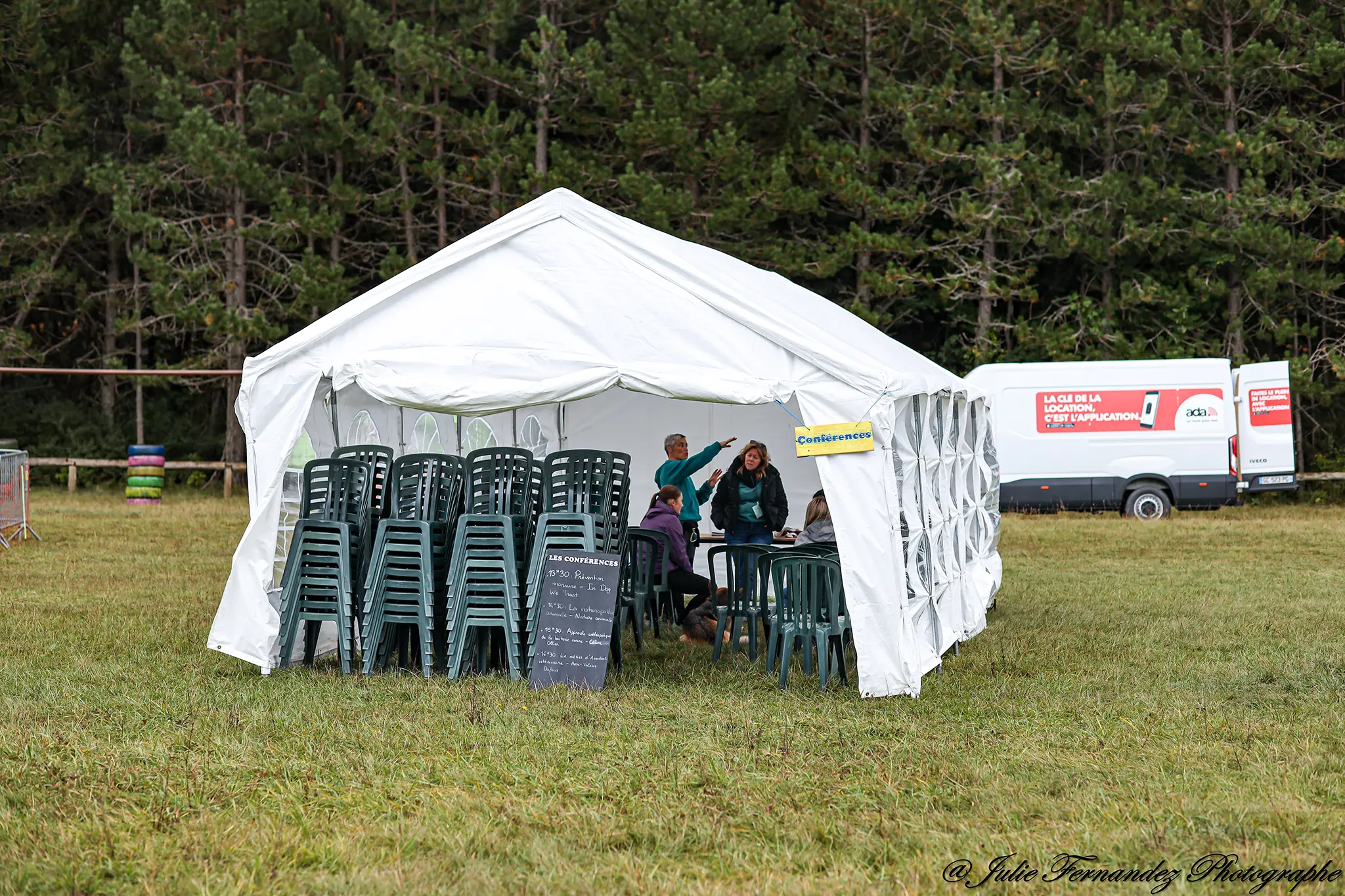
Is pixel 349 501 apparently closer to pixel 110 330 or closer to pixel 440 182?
pixel 440 182

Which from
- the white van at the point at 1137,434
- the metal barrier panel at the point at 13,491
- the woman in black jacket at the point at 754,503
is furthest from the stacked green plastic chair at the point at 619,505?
the white van at the point at 1137,434

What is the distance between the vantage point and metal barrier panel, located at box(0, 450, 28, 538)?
14.6m

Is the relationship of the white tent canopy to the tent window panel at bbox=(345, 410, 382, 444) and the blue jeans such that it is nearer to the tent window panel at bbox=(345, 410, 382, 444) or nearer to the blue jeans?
the tent window panel at bbox=(345, 410, 382, 444)

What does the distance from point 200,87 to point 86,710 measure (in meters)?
18.1

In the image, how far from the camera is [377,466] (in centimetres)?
767

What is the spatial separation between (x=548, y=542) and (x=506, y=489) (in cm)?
53

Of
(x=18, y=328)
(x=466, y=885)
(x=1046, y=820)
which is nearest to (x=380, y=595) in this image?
(x=466, y=885)

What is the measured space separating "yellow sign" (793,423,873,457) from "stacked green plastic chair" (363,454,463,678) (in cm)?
206

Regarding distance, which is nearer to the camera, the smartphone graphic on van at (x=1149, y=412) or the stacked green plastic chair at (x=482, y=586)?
the stacked green plastic chair at (x=482, y=586)

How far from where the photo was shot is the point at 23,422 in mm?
25031

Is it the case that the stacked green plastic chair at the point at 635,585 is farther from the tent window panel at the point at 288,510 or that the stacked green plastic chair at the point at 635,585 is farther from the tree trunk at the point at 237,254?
the tree trunk at the point at 237,254

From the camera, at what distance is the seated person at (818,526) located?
330 inches

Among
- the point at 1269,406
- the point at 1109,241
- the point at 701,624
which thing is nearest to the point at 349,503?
the point at 701,624

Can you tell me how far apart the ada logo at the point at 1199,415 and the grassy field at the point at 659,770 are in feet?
33.0
